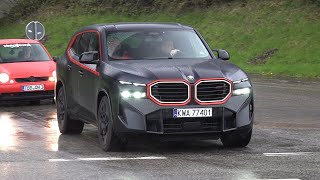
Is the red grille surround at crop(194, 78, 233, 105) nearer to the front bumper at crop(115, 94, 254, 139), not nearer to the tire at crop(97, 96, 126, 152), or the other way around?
the front bumper at crop(115, 94, 254, 139)

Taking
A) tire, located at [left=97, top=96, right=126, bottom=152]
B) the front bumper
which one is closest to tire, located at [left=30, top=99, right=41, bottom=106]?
tire, located at [left=97, top=96, right=126, bottom=152]

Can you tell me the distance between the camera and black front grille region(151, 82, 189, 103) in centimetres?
1071

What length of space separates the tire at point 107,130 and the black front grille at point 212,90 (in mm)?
1203

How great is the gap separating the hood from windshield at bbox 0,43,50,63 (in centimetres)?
963

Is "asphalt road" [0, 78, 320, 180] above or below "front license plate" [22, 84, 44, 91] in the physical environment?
above

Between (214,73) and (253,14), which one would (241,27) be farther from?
(214,73)

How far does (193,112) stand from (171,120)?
296mm

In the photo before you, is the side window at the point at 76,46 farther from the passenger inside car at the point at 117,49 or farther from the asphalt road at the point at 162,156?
the asphalt road at the point at 162,156

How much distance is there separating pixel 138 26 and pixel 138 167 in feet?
10.4

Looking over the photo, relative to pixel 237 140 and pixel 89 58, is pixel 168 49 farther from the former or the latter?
pixel 237 140

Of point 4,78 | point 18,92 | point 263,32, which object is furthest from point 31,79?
point 263,32

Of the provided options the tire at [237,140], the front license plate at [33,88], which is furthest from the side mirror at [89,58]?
the front license plate at [33,88]

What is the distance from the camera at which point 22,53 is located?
2103 centimetres

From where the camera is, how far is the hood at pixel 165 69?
10.8 meters
